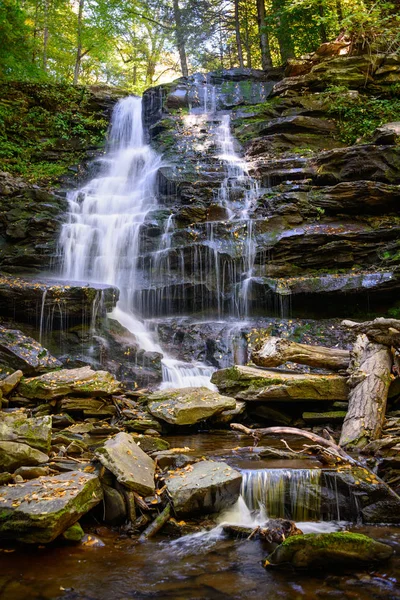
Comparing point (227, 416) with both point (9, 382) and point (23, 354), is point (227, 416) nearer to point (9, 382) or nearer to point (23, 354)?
point (9, 382)

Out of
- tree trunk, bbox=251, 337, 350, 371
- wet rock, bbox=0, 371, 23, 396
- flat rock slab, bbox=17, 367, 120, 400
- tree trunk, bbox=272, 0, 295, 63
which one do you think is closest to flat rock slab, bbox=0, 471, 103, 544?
flat rock slab, bbox=17, 367, 120, 400

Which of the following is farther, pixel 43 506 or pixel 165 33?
pixel 165 33

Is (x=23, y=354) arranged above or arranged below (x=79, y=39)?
below

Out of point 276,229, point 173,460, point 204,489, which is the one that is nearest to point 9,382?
point 173,460

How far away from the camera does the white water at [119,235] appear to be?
36.5 feet

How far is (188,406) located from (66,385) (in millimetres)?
2133

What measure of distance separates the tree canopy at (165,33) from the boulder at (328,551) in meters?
16.7

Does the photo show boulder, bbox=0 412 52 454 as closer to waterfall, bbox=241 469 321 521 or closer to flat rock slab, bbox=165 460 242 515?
flat rock slab, bbox=165 460 242 515

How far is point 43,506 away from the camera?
12.2 ft

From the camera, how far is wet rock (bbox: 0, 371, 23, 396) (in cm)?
735

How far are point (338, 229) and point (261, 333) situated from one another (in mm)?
4254

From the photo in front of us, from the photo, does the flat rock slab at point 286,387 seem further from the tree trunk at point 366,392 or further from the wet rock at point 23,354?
the wet rock at point 23,354

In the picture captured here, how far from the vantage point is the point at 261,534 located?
157 inches

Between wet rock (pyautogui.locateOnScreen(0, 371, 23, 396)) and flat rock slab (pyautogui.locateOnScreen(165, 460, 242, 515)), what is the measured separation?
3974mm
